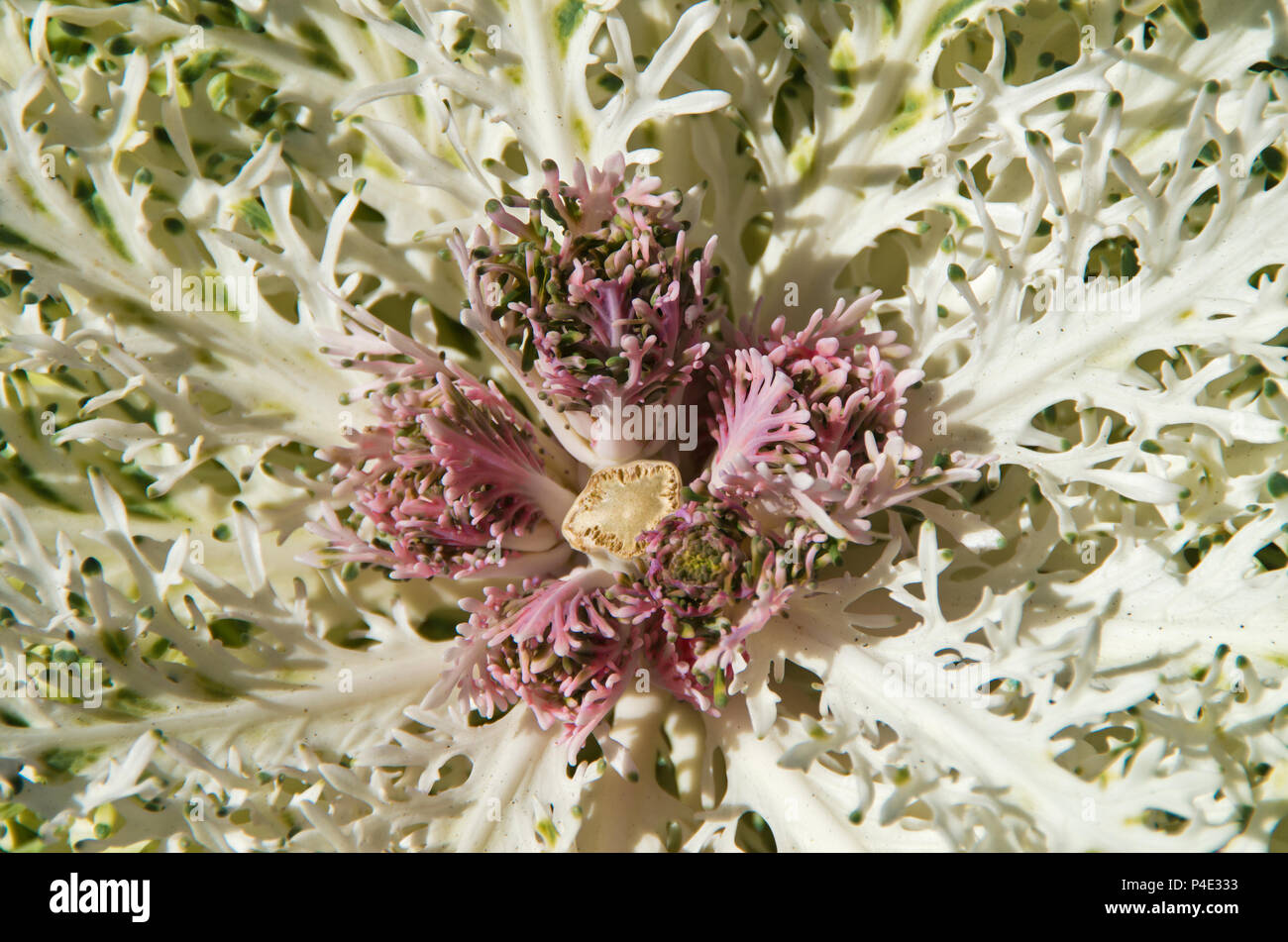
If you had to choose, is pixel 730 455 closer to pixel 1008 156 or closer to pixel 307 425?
pixel 1008 156

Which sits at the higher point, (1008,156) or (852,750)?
(1008,156)

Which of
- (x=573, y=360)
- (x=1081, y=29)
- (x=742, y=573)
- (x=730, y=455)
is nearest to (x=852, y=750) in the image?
(x=742, y=573)

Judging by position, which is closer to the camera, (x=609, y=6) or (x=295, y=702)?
(x=609, y=6)
